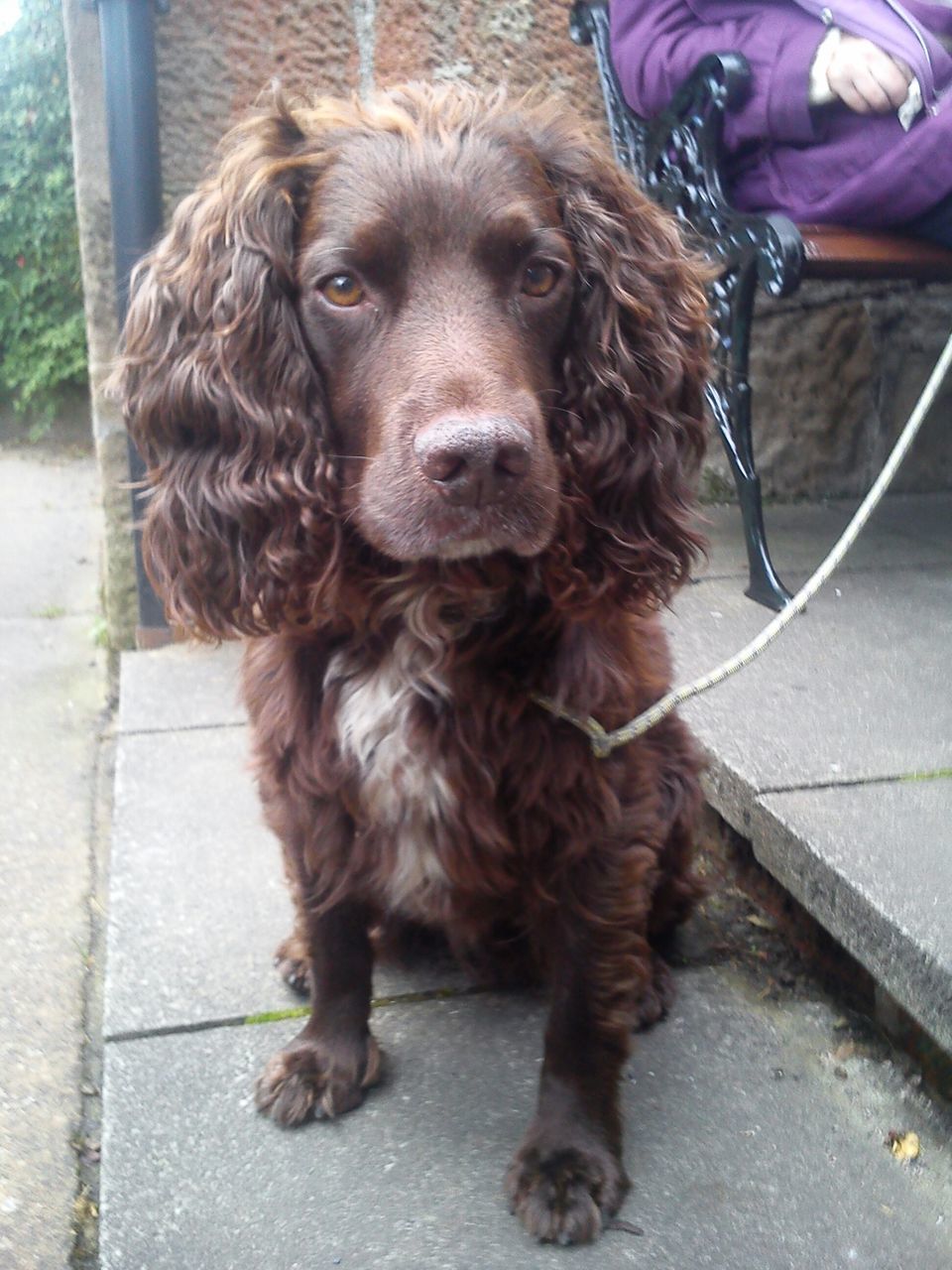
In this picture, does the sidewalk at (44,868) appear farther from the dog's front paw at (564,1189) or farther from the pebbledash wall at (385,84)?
the dog's front paw at (564,1189)

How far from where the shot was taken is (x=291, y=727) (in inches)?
70.3

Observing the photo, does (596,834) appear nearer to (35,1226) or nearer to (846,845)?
(846,845)

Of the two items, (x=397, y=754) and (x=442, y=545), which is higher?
(x=442, y=545)

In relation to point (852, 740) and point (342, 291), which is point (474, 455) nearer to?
point (342, 291)

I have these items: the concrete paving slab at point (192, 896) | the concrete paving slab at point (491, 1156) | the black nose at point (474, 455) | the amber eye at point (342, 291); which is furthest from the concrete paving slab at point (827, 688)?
the amber eye at point (342, 291)

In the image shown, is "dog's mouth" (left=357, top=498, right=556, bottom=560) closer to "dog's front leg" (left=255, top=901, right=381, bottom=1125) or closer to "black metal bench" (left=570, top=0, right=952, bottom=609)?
"dog's front leg" (left=255, top=901, right=381, bottom=1125)

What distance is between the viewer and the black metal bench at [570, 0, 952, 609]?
2939mm

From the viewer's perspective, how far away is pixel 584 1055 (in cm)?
179

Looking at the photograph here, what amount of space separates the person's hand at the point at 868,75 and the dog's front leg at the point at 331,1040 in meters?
2.32

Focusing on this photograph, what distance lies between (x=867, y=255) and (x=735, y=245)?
35 centimetres

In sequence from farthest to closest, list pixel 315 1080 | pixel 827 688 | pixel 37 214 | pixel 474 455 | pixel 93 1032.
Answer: pixel 37 214, pixel 827 688, pixel 93 1032, pixel 315 1080, pixel 474 455

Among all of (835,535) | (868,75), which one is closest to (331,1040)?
(868,75)

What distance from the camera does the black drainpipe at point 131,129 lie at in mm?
3172

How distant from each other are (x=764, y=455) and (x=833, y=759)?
2035 millimetres
